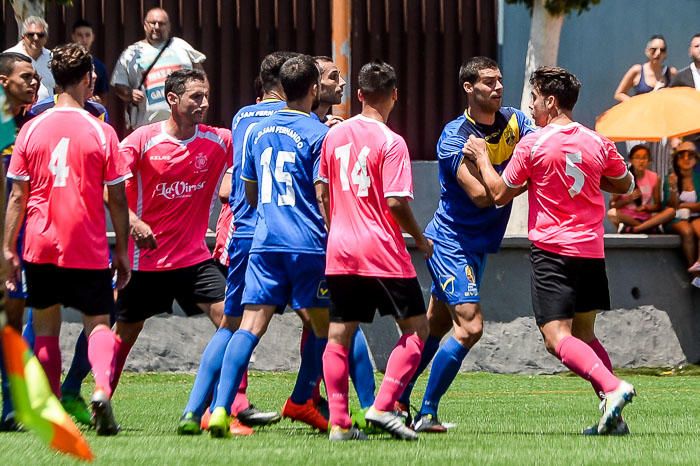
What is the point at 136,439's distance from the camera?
8656 millimetres

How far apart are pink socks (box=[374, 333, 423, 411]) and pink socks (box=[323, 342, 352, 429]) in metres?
0.18

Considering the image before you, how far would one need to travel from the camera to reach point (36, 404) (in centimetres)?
686

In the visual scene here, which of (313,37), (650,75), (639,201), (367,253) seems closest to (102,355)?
(367,253)

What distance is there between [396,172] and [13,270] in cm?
225

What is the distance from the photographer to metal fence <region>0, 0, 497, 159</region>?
17.8m

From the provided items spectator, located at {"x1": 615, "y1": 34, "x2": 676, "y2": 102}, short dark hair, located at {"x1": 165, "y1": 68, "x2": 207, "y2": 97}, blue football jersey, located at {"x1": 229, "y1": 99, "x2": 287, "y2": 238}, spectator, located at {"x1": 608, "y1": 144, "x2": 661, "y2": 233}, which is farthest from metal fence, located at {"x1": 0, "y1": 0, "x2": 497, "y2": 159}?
blue football jersey, located at {"x1": 229, "y1": 99, "x2": 287, "y2": 238}

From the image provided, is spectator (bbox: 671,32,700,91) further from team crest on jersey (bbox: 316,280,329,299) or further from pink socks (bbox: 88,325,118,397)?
pink socks (bbox: 88,325,118,397)

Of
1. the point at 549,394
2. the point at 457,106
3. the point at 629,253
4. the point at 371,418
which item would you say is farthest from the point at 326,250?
the point at 457,106

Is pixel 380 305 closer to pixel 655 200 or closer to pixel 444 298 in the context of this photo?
Answer: pixel 444 298

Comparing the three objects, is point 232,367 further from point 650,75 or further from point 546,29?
point 650,75

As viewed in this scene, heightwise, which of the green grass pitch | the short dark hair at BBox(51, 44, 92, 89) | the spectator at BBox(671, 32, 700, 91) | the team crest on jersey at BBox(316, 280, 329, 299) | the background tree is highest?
the background tree

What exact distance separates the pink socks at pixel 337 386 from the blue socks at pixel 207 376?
72cm

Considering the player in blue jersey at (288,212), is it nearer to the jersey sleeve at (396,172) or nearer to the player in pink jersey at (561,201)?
the jersey sleeve at (396,172)

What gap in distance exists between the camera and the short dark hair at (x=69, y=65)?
358 inches
